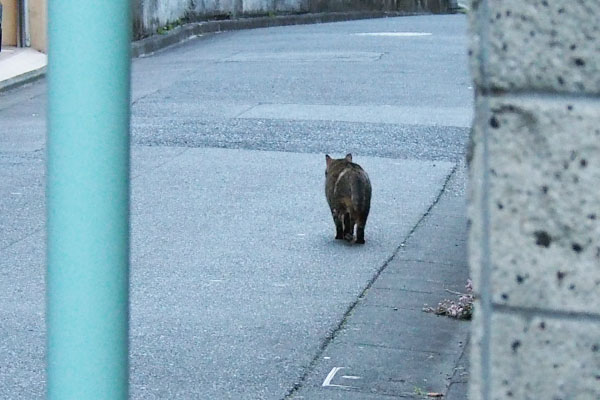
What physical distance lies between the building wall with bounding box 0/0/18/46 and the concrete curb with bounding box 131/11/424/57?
161 centimetres

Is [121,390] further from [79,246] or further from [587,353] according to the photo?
[587,353]

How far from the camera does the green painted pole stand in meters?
1.82

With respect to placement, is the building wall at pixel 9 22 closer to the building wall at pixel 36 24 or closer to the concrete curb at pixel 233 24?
the building wall at pixel 36 24

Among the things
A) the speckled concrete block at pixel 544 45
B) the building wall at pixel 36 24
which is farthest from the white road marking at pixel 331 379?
the building wall at pixel 36 24

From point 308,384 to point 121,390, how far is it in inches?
125

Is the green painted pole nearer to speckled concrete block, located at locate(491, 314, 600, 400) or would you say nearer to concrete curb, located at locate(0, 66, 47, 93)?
speckled concrete block, located at locate(491, 314, 600, 400)

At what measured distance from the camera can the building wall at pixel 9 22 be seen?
15.9 metres

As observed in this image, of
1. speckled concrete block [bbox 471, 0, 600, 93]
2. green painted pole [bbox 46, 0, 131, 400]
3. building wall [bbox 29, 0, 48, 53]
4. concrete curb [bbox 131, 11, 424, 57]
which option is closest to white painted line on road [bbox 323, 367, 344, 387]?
green painted pole [bbox 46, 0, 131, 400]

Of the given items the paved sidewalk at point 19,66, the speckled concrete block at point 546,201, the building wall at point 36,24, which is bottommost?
the paved sidewalk at point 19,66

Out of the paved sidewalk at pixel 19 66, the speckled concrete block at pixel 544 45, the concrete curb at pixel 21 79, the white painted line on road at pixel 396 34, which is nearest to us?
the speckled concrete block at pixel 544 45

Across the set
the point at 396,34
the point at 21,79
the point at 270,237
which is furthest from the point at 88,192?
the point at 396,34

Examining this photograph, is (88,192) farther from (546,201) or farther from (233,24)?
(233,24)

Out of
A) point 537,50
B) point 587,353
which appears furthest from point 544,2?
point 587,353

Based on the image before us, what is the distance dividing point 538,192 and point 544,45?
19cm
